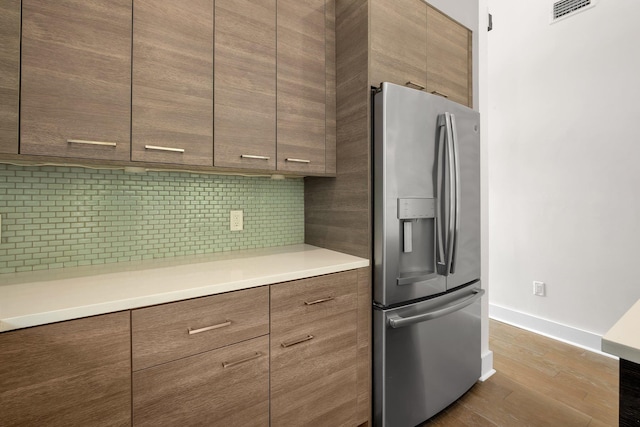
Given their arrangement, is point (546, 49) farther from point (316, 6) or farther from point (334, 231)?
point (334, 231)

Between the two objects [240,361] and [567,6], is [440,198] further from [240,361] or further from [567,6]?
[567,6]

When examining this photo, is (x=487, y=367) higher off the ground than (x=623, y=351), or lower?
lower

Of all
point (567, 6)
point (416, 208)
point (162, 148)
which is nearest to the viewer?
point (162, 148)

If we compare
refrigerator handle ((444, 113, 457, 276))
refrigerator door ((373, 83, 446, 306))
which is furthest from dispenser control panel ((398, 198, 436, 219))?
refrigerator handle ((444, 113, 457, 276))

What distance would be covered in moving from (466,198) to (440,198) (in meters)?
0.29

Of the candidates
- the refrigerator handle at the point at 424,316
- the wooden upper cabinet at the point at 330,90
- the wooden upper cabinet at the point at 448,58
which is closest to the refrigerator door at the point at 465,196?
the refrigerator handle at the point at 424,316

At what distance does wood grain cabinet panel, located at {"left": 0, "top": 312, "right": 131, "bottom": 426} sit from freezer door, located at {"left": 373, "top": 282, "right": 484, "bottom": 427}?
3.57 feet

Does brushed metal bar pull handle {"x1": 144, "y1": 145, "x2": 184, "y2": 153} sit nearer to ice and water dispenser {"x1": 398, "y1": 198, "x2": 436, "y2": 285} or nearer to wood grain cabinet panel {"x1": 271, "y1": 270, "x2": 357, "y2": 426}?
wood grain cabinet panel {"x1": 271, "y1": 270, "x2": 357, "y2": 426}

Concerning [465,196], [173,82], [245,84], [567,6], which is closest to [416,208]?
[465,196]

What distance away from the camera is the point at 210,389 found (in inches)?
41.4

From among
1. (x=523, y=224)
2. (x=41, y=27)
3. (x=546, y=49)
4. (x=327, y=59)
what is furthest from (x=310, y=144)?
(x=546, y=49)

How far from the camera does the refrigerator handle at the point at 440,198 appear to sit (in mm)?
1625

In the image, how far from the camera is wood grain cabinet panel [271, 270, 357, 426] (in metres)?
1.21

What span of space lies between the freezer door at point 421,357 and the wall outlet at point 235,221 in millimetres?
908
